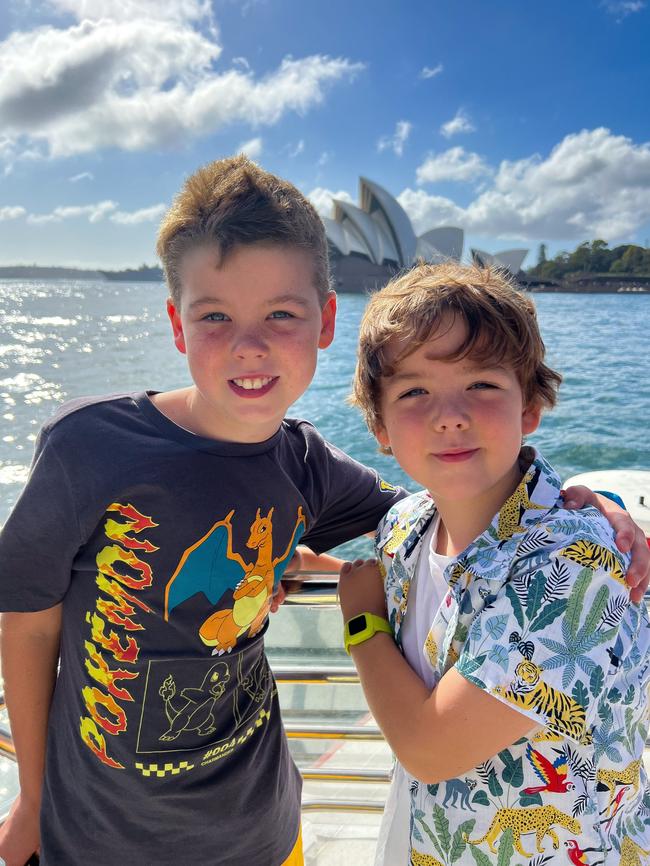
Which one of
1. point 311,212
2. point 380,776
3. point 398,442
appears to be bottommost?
point 380,776

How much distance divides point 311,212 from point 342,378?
366 inches

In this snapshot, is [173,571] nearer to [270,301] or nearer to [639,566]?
[270,301]

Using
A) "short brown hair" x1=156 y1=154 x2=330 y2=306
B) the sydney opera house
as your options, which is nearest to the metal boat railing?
"short brown hair" x1=156 y1=154 x2=330 y2=306

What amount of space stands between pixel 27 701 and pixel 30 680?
28 mm

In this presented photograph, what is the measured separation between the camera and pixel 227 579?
30.2 inches

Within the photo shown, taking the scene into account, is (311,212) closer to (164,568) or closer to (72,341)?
(164,568)

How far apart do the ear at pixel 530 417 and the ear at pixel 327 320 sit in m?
0.27

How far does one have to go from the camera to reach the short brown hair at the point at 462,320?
74 centimetres

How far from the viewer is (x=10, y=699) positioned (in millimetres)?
780

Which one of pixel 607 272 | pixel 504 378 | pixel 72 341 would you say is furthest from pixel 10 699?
pixel 607 272

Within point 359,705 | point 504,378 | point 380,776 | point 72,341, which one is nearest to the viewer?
point 504,378

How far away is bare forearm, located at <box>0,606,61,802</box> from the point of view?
765 millimetres

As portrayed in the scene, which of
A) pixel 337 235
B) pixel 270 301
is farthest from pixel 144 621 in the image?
pixel 337 235

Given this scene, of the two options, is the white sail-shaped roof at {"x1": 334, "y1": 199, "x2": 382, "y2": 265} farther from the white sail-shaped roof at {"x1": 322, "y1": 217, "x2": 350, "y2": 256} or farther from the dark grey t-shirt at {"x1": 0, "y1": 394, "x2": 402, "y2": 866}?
the dark grey t-shirt at {"x1": 0, "y1": 394, "x2": 402, "y2": 866}
